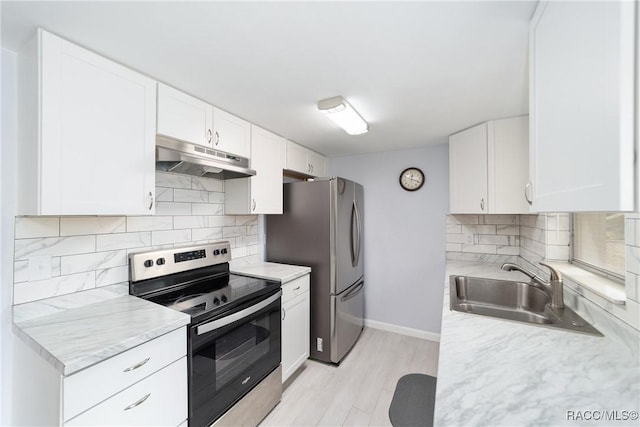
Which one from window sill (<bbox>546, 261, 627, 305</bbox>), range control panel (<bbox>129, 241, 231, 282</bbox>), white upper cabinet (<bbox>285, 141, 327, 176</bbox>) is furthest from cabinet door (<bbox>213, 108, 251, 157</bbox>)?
window sill (<bbox>546, 261, 627, 305</bbox>)

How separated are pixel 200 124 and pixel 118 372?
143 centimetres

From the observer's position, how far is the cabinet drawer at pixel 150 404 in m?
1.00

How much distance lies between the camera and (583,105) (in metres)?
0.64

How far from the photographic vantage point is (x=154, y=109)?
150 cm

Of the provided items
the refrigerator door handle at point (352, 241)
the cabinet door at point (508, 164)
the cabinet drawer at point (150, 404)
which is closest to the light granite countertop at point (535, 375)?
the cabinet door at point (508, 164)

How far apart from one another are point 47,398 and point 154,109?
140 cm

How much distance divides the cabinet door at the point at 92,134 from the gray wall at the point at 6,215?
1.07 feet

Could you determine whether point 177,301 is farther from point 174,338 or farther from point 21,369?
point 21,369

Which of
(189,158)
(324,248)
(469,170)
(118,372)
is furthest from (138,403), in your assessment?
(469,170)

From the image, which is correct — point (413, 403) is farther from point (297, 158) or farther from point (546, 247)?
point (297, 158)

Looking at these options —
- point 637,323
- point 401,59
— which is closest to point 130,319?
point 401,59

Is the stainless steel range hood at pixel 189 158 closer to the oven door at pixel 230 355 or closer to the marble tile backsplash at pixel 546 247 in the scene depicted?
the oven door at pixel 230 355

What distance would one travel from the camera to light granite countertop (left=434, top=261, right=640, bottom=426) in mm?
697

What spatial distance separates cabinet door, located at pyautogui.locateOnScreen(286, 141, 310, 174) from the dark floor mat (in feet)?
6.67
